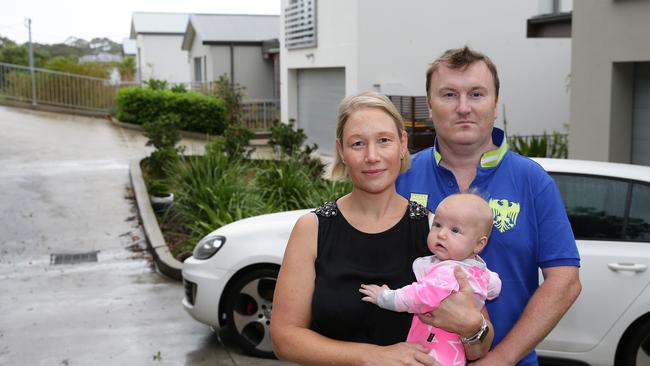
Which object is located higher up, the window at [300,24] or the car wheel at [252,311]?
the window at [300,24]

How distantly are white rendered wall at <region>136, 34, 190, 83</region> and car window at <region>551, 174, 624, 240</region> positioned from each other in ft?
138

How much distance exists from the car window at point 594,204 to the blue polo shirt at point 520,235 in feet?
9.67

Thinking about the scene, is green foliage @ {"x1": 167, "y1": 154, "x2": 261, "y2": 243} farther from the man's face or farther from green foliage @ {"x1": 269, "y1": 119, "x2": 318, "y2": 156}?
the man's face

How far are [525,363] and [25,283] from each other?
7538mm

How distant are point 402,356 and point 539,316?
1.70 feet

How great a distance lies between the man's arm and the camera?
2488mm

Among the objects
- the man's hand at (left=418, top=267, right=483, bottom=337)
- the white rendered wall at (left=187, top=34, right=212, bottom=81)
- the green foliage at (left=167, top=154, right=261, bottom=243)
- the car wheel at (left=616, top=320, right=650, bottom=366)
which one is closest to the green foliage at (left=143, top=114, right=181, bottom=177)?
the green foliage at (left=167, top=154, right=261, bottom=243)

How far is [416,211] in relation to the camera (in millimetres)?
2541

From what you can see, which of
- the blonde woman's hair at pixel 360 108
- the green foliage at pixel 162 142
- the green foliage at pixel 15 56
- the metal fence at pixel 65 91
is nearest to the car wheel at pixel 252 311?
the blonde woman's hair at pixel 360 108

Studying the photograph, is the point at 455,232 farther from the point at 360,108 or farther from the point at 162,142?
the point at 162,142

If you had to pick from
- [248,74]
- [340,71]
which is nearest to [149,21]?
[248,74]

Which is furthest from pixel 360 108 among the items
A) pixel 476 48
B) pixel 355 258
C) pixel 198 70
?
pixel 198 70

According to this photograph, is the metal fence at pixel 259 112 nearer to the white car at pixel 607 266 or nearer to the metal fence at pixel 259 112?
the metal fence at pixel 259 112

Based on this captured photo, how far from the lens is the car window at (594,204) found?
17.8ft
